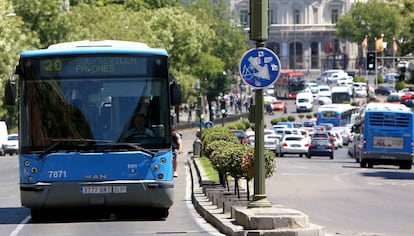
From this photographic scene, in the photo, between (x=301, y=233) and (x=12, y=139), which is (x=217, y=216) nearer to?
(x=301, y=233)

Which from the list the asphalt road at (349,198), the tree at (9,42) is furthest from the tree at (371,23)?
the asphalt road at (349,198)

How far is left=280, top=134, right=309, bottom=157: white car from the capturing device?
246 ft

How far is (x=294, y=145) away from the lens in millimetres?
75375

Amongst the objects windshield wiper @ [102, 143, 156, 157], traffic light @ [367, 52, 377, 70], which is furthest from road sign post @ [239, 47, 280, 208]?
traffic light @ [367, 52, 377, 70]

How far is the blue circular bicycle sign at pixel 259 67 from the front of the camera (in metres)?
20.1

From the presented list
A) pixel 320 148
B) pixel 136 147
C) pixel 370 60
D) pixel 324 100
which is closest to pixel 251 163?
pixel 136 147

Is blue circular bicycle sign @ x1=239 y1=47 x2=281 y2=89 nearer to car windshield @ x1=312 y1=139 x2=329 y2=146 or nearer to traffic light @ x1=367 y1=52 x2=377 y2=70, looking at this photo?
car windshield @ x1=312 y1=139 x2=329 y2=146

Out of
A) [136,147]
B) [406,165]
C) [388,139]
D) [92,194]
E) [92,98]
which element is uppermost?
[92,98]

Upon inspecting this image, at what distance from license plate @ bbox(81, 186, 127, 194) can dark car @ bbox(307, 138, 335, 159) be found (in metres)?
51.3

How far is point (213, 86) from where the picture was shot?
12294 cm

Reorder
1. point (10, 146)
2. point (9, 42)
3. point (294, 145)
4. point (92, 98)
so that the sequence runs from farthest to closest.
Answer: point (9, 42) → point (10, 146) → point (294, 145) → point (92, 98)

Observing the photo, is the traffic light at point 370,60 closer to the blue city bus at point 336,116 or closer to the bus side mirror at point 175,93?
the blue city bus at point 336,116

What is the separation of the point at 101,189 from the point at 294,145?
53.1 m

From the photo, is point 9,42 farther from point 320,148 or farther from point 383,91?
point 383,91
